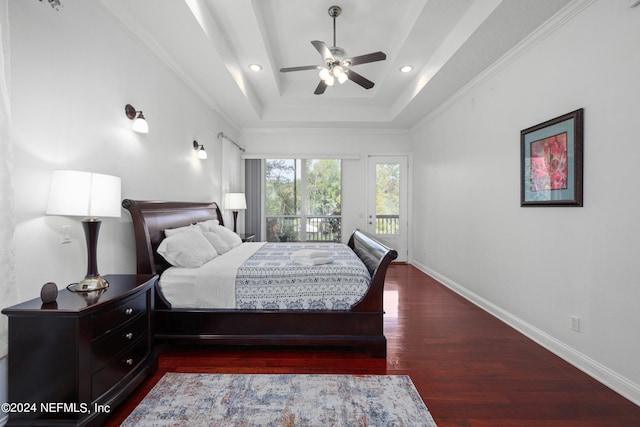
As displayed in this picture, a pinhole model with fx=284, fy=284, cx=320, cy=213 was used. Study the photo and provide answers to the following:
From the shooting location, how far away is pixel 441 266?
179 inches

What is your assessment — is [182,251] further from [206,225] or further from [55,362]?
[55,362]

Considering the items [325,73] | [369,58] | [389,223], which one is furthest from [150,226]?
[389,223]

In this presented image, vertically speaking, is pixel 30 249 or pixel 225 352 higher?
pixel 30 249

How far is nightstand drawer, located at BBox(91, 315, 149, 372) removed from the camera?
1503 mm

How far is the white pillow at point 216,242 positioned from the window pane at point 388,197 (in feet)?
11.6

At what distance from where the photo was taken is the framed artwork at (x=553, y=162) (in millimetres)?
2178

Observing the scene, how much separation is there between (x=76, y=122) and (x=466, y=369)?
3293mm

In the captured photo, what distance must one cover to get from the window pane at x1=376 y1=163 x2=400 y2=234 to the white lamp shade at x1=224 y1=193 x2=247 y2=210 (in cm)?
275

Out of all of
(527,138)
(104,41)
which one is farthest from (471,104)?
(104,41)

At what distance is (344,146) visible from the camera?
5820mm

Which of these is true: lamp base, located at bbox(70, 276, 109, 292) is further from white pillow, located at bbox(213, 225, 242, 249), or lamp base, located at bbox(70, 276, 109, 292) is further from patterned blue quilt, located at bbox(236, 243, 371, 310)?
white pillow, located at bbox(213, 225, 242, 249)

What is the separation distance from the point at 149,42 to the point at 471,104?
3669mm

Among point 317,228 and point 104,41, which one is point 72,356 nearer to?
point 104,41

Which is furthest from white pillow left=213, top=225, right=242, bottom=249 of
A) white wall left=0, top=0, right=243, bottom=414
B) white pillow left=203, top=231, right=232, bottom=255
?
white wall left=0, top=0, right=243, bottom=414
